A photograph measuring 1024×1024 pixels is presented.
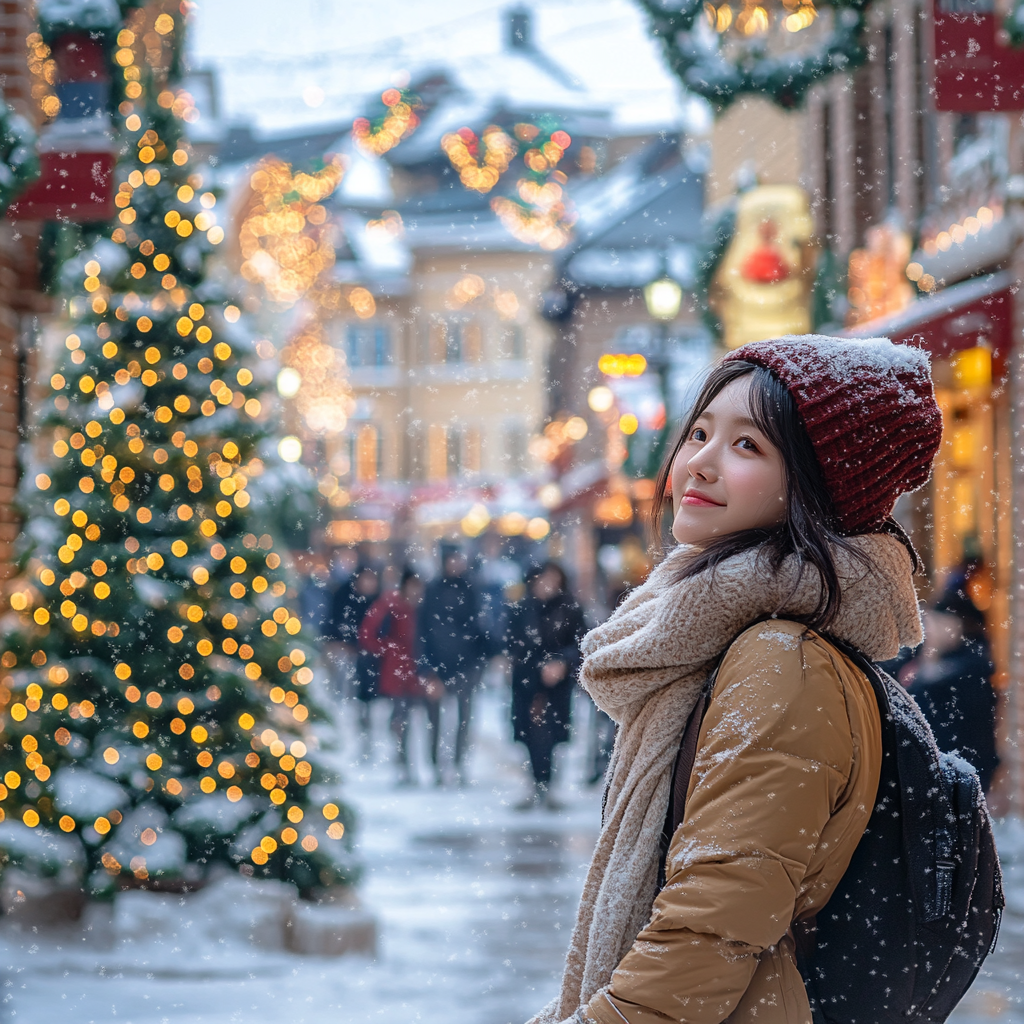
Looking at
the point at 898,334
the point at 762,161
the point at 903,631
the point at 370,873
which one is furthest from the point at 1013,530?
the point at 762,161

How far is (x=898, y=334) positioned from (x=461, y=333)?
49.5 meters

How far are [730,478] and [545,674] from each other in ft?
29.3

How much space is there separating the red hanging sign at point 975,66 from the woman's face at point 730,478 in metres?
5.46

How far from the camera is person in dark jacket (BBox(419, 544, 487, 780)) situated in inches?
475

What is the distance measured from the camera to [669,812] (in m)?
1.84

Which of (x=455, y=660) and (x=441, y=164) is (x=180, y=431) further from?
(x=441, y=164)

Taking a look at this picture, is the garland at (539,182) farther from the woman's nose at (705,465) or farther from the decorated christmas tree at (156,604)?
the woman's nose at (705,465)

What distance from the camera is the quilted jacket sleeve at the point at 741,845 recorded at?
5.22ft

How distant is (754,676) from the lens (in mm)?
1684

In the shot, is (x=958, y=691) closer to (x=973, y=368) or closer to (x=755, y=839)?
(x=755, y=839)

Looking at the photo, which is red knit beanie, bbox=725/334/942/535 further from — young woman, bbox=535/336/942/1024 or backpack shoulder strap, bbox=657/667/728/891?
backpack shoulder strap, bbox=657/667/728/891

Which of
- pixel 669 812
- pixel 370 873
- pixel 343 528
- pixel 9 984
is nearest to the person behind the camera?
pixel 669 812

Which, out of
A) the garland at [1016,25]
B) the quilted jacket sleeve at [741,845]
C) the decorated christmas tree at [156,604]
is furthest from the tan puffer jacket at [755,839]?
the decorated christmas tree at [156,604]

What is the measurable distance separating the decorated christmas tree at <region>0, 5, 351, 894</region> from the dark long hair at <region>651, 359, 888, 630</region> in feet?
15.9
